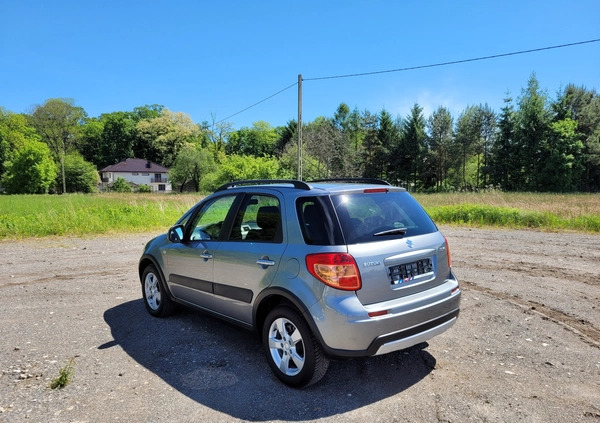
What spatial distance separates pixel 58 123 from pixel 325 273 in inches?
4052

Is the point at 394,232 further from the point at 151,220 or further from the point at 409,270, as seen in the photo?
the point at 151,220

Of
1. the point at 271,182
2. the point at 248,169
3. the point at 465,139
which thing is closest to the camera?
the point at 271,182

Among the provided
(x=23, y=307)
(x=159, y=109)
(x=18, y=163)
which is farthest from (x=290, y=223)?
(x=159, y=109)

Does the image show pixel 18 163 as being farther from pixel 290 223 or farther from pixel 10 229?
pixel 290 223

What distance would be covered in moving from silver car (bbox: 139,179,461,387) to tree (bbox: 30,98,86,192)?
95948 millimetres

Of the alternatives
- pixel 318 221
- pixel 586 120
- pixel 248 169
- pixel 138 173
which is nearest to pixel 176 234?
pixel 318 221

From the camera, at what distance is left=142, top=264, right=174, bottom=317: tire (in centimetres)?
488

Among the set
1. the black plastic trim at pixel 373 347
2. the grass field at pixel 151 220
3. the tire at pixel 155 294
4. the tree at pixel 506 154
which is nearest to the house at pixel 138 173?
the tree at pixel 506 154

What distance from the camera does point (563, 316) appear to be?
493cm

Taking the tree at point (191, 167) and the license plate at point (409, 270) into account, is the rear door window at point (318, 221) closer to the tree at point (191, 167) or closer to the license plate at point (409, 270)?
the license plate at point (409, 270)

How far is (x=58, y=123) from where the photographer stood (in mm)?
87375

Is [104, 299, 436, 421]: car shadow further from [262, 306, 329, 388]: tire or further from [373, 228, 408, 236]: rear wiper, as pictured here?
[373, 228, 408, 236]: rear wiper

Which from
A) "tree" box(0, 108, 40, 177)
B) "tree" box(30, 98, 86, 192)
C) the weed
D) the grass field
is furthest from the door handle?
"tree" box(30, 98, 86, 192)

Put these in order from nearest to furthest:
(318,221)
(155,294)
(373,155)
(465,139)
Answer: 1. (318,221)
2. (155,294)
3. (465,139)
4. (373,155)
